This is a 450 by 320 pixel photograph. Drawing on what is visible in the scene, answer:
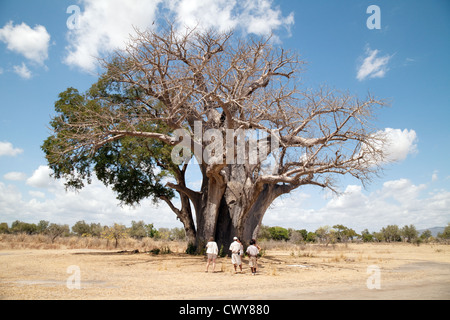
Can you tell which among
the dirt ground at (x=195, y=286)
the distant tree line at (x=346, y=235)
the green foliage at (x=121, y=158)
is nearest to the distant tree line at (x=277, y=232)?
the distant tree line at (x=346, y=235)

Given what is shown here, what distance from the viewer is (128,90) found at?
707 inches

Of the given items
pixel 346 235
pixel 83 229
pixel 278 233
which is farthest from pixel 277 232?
pixel 83 229

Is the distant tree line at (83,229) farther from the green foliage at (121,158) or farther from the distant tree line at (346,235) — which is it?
the green foliage at (121,158)

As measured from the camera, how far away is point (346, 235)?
4766cm

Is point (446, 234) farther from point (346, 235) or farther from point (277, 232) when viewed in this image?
point (277, 232)

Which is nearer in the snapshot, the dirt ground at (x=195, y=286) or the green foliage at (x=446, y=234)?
the dirt ground at (x=195, y=286)

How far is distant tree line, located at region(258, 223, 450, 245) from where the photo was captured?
4272 cm

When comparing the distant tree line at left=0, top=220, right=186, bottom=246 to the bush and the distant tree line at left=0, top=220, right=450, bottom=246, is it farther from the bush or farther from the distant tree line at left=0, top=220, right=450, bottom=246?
the bush

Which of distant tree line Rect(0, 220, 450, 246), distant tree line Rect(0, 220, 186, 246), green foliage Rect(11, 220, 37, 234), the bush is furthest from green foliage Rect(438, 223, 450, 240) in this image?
green foliage Rect(11, 220, 37, 234)

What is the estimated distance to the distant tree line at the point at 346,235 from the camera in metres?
42.7
